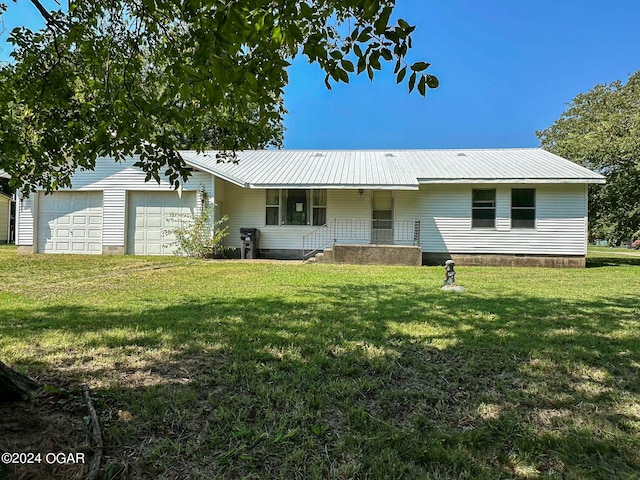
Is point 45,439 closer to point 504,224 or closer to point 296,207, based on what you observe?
point 296,207

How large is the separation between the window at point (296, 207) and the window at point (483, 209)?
5.30m

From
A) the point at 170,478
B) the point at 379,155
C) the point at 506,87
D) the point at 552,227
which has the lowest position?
the point at 170,478

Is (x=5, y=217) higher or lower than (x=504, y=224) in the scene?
higher

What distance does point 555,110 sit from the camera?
27.4 metres

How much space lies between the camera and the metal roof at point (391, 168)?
40.1ft

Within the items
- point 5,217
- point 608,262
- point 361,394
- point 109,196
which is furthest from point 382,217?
point 5,217

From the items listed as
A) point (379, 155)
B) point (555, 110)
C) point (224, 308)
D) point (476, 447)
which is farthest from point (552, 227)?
point (555, 110)

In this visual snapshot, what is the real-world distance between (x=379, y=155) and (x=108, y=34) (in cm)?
1358

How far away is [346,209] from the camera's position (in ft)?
44.1

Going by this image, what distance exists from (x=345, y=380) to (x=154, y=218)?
41.0ft

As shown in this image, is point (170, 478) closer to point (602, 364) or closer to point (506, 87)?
point (602, 364)

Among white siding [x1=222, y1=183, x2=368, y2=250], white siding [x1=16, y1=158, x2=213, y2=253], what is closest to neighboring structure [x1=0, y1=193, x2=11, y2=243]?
white siding [x1=16, y1=158, x2=213, y2=253]

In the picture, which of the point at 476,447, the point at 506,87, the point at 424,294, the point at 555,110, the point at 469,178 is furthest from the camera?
the point at 555,110

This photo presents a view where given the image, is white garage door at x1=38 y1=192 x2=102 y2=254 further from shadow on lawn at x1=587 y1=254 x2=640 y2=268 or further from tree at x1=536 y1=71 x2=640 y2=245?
tree at x1=536 y1=71 x2=640 y2=245
